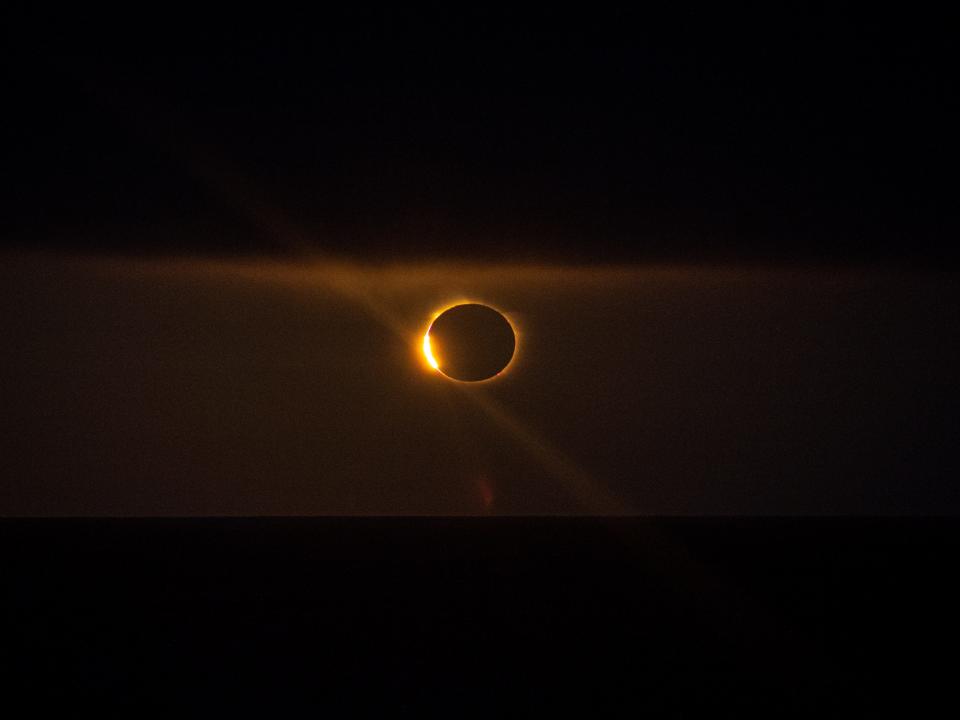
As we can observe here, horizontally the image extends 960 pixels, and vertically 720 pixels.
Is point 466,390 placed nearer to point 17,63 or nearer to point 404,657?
point 404,657

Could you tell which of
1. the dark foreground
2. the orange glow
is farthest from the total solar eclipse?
the dark foreground

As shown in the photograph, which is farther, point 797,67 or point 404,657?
point 797,67

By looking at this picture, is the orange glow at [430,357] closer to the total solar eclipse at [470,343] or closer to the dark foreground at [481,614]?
the total solar eclipse at [470,343]

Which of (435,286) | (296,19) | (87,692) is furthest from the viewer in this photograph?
(435,286)

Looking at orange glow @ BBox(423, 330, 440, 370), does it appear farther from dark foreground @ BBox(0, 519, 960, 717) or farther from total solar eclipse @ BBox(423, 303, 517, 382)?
dark foreground @ BBox(0, 519, 960, 717)

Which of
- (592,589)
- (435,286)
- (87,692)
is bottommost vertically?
(87,692)

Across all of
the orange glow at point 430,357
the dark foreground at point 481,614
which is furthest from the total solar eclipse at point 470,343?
the dark foreground at point 481,614

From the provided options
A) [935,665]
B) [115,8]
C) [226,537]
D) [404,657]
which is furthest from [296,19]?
[935,665]

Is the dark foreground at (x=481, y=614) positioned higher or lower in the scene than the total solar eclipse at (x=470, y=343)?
lower
